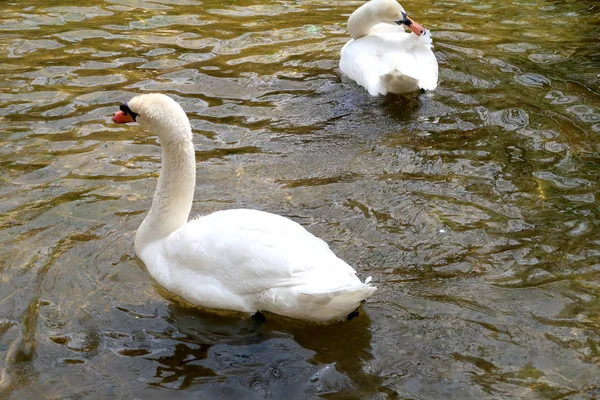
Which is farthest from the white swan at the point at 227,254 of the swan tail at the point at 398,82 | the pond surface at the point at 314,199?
the swan tail at the point at 398,82

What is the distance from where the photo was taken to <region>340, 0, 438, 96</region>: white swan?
8.18 metres

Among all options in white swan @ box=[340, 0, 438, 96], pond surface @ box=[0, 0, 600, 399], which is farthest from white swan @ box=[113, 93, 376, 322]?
white swan @ box=[340, 0, 438, 96]

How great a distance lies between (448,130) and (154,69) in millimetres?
3422

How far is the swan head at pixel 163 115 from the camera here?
5.25 metres

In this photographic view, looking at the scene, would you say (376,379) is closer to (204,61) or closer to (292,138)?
(292,138)

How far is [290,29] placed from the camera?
1045cm

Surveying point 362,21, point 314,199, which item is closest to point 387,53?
point 362,21

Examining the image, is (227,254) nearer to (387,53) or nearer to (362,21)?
(387,53)

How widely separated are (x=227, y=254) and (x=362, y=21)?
201 inches

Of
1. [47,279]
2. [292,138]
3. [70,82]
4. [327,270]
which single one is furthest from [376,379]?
[70,82]

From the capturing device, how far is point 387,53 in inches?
339

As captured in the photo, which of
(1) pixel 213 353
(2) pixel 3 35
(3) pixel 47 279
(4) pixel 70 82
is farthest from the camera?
(2) pixel 3 35

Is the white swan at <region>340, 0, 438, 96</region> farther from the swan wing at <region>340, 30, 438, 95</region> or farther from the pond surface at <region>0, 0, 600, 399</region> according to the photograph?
the pond surface at <region>0, 0, 600, 399</region>

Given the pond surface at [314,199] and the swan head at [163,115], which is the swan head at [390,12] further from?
the swan head at [163,115]
